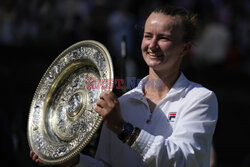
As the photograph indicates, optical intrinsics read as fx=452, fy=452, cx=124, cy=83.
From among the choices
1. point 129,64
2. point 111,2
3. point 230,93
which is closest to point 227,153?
point 230,93

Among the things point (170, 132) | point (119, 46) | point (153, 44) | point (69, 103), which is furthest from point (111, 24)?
point (170, 132)

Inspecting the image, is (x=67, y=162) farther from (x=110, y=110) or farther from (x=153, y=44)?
(x=153, y=44)

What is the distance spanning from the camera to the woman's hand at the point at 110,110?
2262 mm

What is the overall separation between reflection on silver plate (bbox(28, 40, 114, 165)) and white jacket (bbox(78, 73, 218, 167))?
0.23 meters

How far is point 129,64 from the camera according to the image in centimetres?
657

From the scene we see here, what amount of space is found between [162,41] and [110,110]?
54 centimetres

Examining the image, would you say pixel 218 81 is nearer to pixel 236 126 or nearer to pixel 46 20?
pixel 236 126

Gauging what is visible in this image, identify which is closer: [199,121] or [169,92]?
[199,121]

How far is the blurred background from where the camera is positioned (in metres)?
6.06

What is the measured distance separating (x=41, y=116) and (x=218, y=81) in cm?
560

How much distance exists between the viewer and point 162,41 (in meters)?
2.54

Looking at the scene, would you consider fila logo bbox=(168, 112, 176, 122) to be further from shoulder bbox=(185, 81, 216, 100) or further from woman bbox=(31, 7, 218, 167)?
shoulder bbox=(185, 81, 216, 100)

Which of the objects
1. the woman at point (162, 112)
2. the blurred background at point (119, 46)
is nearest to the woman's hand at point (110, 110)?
the woman at point (162, 112)

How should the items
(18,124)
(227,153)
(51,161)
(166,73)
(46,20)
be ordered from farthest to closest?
(227,153), (46,20), (18,124), (166,73), (51,161)
